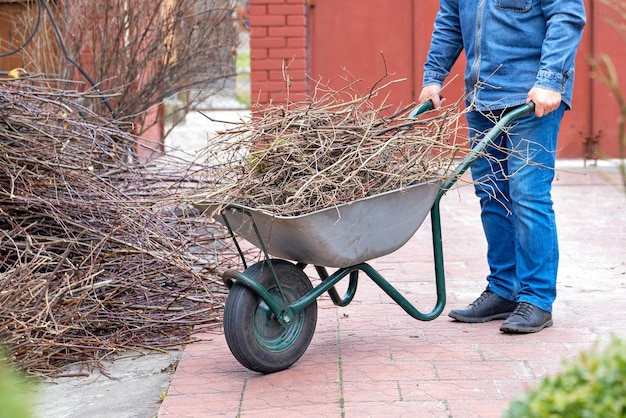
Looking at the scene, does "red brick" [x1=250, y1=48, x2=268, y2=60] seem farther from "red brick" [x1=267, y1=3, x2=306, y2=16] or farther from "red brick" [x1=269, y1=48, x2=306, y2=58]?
"red brick" [x1=267, y1=3, x2=306, y2=16]

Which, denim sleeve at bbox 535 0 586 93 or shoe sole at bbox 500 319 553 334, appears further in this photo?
shoe sole at bbox 500 319 553 334

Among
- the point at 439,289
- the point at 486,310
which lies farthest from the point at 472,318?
the point at 439,289

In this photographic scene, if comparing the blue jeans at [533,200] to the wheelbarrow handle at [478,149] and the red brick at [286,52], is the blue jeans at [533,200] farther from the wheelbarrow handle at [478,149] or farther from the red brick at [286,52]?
the red brick at [286,52]

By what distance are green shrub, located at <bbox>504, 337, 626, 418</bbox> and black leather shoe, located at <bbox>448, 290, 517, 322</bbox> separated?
2690mm

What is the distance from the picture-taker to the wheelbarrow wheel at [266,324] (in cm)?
359

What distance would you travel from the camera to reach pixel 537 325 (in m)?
4.16

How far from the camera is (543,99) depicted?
396 cm

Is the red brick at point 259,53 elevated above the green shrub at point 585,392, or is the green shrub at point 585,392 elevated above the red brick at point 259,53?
the red brick at point 259,53

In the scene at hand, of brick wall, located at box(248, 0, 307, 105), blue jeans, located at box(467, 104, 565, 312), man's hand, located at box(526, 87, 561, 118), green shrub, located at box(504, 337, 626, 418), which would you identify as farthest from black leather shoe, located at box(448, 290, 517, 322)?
brick wall, located at box(248, 0, 307, 105)

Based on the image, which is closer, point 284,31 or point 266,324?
point 266,324

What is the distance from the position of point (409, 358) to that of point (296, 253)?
0.67 metres

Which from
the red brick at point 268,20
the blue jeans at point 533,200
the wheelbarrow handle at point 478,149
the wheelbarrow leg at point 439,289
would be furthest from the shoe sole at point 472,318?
the red brick at point 268,20

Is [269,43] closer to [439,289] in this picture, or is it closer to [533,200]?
[533,200]

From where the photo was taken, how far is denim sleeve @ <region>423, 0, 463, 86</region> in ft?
15.1
